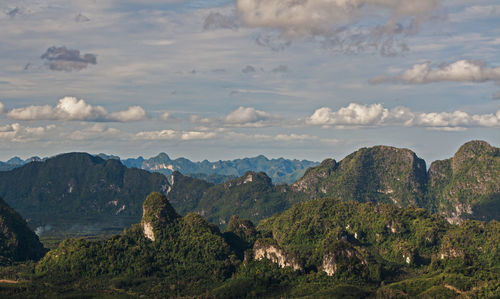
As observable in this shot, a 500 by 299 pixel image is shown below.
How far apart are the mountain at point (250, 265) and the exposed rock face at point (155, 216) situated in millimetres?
307

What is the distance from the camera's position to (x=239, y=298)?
133250mm

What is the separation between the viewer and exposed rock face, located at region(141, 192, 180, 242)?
164125 millimetres

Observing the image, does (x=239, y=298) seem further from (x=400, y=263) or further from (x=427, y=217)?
(x=427, y=217)

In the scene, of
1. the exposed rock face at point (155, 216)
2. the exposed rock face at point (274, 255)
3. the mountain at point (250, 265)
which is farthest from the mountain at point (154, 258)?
the exposed rock face at point (274, 255)

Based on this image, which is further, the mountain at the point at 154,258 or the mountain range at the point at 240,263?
the mountain at the point at 154,258

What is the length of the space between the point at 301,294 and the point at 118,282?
48147 mm

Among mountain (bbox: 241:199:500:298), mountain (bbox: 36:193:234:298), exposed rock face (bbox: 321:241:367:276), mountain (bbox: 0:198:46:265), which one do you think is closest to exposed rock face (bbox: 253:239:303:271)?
mountain (bbox: 241:199:500:298)

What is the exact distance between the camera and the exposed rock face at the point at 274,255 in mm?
142375

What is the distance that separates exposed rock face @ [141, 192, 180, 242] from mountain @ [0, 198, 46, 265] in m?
43.0

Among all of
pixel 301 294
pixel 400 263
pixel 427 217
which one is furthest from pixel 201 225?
pixel 427 217

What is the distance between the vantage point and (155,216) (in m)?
166

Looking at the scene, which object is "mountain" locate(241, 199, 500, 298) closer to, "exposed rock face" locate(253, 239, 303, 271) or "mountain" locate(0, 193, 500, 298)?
"exposed rock face" locate(253, 239, 303, 271)

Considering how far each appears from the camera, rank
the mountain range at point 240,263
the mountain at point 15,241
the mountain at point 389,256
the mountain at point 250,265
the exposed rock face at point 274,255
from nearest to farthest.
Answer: the mountain at point 389,256, the mountain at point 250,265, the mountain range at point 240,263, the exposed rock face at point 274,255, the mountain at point 15,241

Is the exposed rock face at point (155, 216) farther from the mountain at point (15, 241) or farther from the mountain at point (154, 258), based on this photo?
the mountain at point (15, 241)
